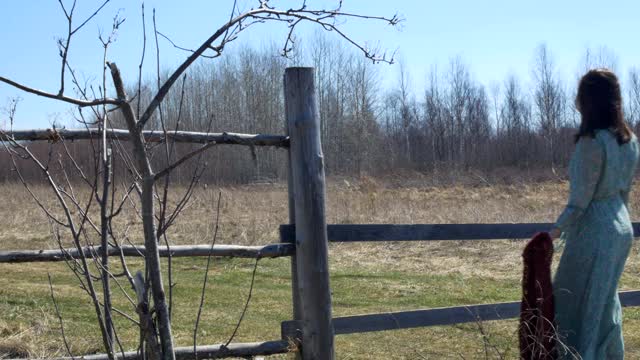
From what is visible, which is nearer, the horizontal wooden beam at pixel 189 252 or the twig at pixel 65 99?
the twig at pixel 65 99

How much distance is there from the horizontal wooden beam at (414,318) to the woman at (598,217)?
54 centimetres

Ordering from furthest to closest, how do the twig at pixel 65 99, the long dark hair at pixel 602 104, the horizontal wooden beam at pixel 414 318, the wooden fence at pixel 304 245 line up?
1. the horizontal wooden beam at pixel 414 318
2. the wooden fence at pixel 304 245
3. the long dark hair at pixel 602 104
4. the twig at pixel 65 99

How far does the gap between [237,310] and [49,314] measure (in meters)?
1.75

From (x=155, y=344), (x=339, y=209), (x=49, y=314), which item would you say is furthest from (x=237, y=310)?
(x=339, y=209)

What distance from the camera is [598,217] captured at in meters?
3.91

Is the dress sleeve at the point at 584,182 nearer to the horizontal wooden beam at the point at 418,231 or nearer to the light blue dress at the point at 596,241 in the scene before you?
the light blue dress at the point at 596,241

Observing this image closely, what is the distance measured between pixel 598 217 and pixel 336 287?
5788 millimetres

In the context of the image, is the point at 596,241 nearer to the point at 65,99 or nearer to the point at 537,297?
the point at 537,297

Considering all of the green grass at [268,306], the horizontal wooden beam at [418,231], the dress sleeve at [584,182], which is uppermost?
the dress sleeve at [584,182]

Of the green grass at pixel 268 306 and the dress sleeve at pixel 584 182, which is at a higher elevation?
the dress sleeve at pixel 584 182

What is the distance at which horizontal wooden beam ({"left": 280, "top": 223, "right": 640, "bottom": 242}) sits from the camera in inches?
167

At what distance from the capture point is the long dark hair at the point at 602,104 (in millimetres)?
3869

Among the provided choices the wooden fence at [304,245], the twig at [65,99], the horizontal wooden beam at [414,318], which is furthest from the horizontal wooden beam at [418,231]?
the twig at [65,99]

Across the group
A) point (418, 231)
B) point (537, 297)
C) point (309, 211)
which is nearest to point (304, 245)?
point (309, 211)
